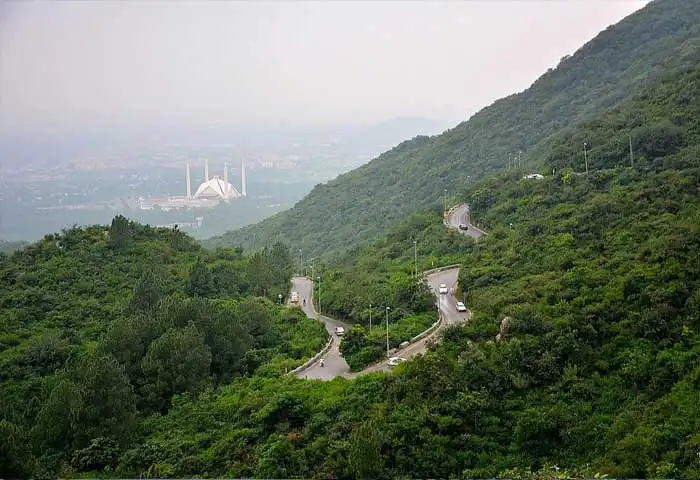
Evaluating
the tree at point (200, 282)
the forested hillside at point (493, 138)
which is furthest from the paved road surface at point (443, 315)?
the forested hillside at point (493, 138)

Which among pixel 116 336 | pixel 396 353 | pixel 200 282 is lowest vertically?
pixel 396 353

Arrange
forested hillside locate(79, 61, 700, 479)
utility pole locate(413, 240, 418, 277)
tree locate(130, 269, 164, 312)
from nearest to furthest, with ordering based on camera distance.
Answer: forested hillside locate(79, 61, 700, 479) < tree locate(130, 269, 164, 312) < utility pole locate(413, 240, 418, 277)

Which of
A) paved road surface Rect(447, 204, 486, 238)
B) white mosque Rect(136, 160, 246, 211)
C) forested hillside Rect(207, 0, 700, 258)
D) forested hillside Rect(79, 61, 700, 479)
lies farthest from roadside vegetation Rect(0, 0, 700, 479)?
white mosque Rect(136, 160, 246, 211)

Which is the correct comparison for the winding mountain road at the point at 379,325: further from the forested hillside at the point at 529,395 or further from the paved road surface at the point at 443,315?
the forested hillside at the point at 529,395

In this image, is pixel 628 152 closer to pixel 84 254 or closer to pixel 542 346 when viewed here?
pixel 542 346

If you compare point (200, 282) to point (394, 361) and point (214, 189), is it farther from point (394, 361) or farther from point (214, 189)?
point (214, 189)

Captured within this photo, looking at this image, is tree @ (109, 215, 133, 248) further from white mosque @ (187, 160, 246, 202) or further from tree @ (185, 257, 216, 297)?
white mosque @ (187, 160, 246, 202)

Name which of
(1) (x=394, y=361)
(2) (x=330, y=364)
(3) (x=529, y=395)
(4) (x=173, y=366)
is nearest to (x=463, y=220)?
(2) (x=330, y=364)
